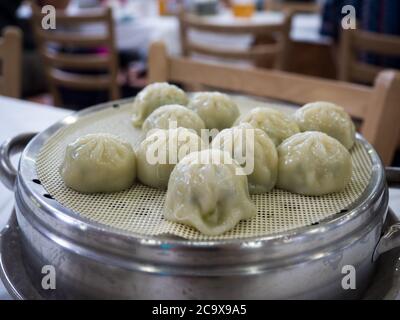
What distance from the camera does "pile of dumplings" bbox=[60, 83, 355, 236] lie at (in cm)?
61

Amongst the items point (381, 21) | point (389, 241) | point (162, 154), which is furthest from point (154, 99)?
point (381, 21)

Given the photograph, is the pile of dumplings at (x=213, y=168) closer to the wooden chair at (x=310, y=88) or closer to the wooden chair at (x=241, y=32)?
the wooden chair at (x=310, y=88)

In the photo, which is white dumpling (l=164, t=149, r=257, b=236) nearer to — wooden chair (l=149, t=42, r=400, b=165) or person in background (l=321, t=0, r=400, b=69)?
wooden chair (l=149, t=42, r=400, b=165)

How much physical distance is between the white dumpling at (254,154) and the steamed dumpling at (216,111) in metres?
0.16

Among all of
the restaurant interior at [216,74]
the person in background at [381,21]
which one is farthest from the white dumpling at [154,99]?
the person in background at [381,21]

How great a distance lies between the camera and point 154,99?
0.91 m

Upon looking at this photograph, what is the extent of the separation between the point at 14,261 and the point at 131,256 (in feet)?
0.78

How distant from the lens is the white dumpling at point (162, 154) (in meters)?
0.68

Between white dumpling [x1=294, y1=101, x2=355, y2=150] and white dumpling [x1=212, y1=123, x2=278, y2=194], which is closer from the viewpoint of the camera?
white dumpling [x1=212, y1=123, x2=278, y2=194]

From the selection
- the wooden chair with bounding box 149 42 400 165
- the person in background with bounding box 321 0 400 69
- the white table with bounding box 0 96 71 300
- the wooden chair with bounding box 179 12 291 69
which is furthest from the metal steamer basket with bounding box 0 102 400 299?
the person in background with bounding box 321 0 400 69

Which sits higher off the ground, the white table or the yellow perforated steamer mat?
the yellow perforated steamer mat

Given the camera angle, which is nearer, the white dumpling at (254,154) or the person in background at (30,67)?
the white dumpling at (254,154)

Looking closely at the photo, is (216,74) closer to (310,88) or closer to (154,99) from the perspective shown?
(310,88)

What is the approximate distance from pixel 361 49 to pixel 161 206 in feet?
4.79
